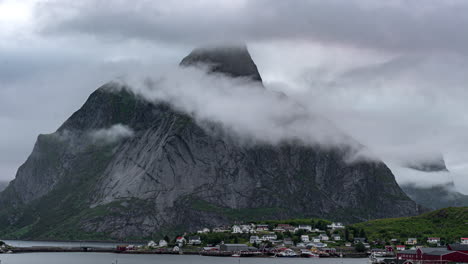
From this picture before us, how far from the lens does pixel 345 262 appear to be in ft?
638

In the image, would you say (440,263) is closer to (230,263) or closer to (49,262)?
(230,263)

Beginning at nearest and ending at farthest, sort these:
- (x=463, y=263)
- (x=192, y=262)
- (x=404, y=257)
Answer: (x=463, y=263), (x=404, y=257), (x=192, y=262)

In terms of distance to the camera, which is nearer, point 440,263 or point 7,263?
point 440,263

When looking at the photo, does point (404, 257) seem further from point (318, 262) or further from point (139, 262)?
point (139, 262)

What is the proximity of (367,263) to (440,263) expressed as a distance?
86.0 ft

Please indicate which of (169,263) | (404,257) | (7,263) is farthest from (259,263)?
(7,263)

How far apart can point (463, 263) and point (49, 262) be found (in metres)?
102

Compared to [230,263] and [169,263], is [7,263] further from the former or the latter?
[230,263]

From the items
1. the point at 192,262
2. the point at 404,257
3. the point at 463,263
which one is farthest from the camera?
the point at 192,262

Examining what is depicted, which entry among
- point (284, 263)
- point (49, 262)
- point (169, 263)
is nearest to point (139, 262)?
point (169, 263)

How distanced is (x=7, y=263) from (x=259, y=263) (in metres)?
64.5

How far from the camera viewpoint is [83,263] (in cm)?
18938

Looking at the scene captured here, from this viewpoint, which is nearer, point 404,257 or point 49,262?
point 404,257

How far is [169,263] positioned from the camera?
606 feet
